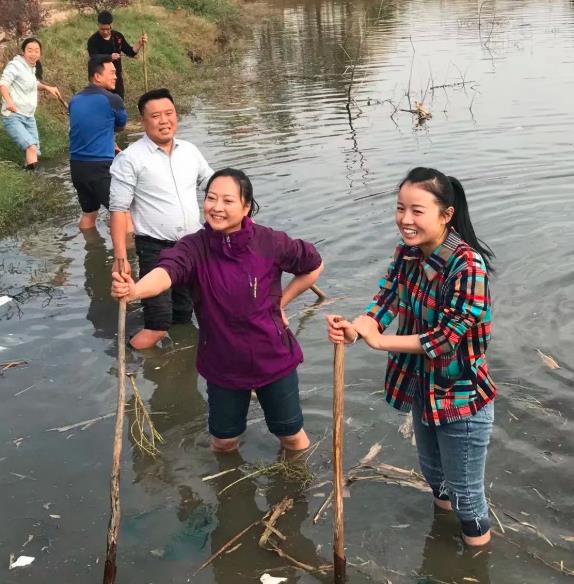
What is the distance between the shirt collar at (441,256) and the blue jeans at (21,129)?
31.7 feet

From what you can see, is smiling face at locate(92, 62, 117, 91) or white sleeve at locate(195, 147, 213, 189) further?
smiling face at locate(92, 62, 117, 91)

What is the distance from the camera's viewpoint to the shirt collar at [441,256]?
3.00 metres

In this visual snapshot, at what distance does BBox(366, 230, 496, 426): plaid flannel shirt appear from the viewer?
2928 millimetres

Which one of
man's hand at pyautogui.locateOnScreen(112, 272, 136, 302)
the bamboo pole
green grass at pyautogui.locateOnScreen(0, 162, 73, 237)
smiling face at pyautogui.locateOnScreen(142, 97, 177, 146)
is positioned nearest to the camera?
the bamboo pole

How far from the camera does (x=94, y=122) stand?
7703mm

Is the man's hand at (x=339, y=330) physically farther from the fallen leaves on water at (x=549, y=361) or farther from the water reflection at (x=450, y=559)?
the fallen leaves on water at (x=549, y=361)

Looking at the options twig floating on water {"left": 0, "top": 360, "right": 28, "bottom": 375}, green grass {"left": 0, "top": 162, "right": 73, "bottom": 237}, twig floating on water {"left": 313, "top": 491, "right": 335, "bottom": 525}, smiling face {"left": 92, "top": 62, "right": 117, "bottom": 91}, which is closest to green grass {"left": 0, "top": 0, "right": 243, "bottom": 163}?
green grass {"left": 0, "top": 162, "right": 73, "bottom": 237}

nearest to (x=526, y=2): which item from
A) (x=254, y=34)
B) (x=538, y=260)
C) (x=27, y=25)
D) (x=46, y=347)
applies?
(x=254, y=34)

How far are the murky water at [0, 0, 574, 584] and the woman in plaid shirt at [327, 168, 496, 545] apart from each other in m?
0.61

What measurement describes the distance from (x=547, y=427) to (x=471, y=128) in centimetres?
983

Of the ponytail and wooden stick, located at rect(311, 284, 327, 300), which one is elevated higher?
the ponytail

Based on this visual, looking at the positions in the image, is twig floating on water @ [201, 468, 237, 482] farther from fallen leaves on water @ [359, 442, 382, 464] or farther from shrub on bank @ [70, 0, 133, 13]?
shrub on bank @ [70, 0, 133, 13]

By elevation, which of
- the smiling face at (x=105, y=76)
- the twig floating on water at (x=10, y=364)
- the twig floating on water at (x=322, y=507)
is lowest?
the twig floating on water at (x=322, y=507)

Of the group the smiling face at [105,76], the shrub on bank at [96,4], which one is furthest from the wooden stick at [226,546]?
the shrub on bank at [96,4]
